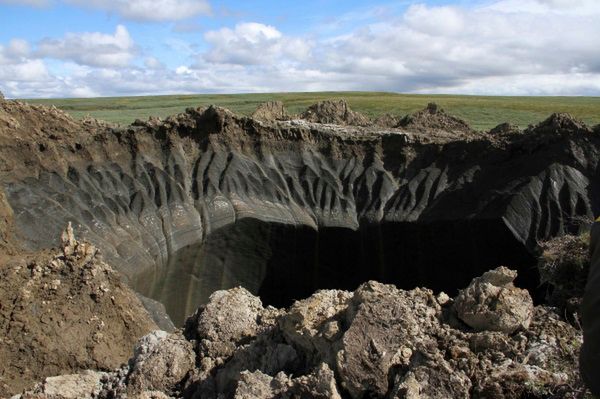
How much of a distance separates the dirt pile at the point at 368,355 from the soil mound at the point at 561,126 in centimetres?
1937

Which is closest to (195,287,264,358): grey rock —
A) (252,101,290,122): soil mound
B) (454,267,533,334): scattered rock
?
(454,267,533,334): scattered rock

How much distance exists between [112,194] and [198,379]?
1614 centimetres

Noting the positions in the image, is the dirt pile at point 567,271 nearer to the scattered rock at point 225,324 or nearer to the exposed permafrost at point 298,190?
the scattered rock at point 225,324

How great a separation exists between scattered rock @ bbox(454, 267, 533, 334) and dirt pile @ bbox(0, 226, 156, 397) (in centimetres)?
757

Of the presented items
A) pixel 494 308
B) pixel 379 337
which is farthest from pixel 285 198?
pixel 379 337

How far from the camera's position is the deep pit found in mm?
21250

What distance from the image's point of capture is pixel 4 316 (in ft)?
38.2

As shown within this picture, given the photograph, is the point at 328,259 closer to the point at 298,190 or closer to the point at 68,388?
the point at 298,190

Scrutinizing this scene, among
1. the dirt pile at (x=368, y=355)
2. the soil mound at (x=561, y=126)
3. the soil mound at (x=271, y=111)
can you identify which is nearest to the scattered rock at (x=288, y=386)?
the dirt pile at (x=368, y=355)

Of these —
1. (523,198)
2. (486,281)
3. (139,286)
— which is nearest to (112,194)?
(139,286)

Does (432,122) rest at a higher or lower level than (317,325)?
higher

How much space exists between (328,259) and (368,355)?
17975mm

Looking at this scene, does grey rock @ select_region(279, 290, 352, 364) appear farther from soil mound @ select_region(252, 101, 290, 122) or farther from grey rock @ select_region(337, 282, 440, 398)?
soil mound @ select_region(252, 101, 290, 122)

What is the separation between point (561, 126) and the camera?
974 inches
